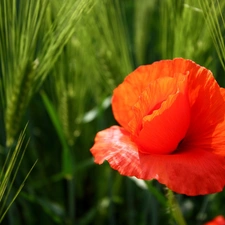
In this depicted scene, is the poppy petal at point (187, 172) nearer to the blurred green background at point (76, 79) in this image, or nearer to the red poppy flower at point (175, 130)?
the red poppy flower at point (175, 130)

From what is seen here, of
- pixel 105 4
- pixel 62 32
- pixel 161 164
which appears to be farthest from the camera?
pixel 105 4

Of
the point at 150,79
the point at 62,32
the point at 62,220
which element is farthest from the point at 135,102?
the point at 62,220

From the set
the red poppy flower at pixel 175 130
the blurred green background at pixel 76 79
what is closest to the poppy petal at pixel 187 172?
the red poppy flower at pixel 175 130

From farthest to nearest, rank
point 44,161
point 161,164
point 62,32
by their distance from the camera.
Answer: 1. point 44,161
2. point 62,32
3. point 161,164

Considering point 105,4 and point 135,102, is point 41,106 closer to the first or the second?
point 105,4

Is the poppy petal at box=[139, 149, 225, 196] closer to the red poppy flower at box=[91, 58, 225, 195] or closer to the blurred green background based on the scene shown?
the red poppy flower at box=[91, 58, 225, 195]

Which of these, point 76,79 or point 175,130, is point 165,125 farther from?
point 76,79

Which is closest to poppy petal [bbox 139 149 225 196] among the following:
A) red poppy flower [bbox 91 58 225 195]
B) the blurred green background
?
red poppy flower [bbox 91 58 225 195]
